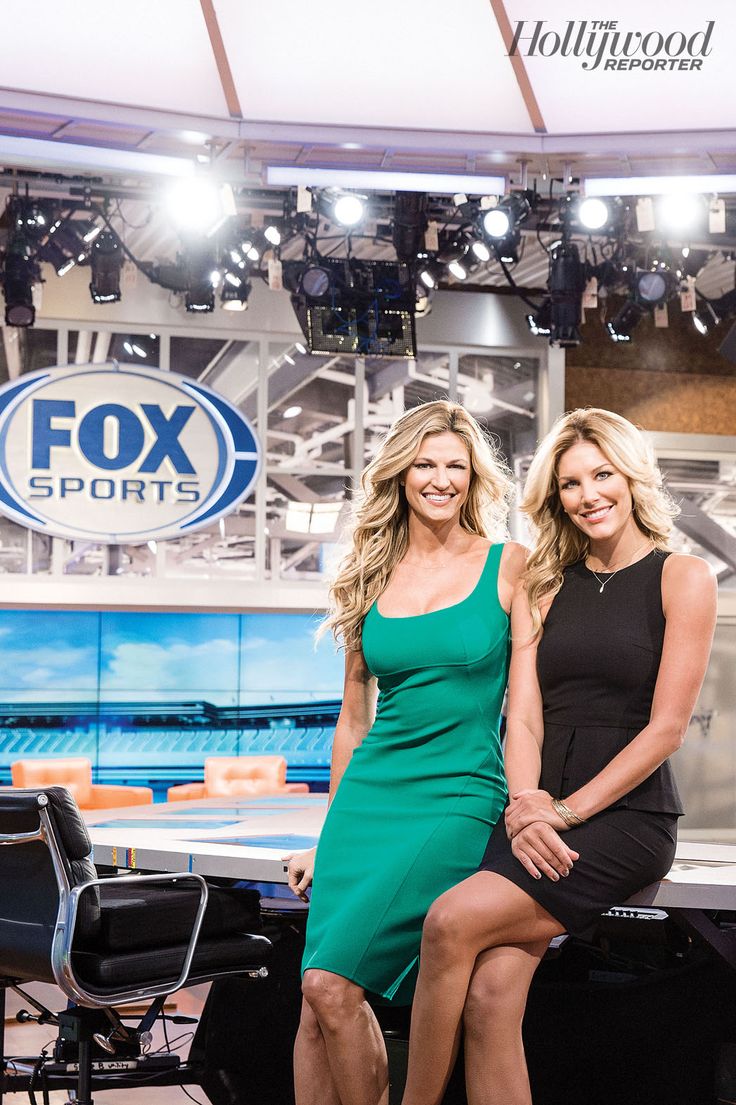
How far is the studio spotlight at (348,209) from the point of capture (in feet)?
24.4

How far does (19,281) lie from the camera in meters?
8.13

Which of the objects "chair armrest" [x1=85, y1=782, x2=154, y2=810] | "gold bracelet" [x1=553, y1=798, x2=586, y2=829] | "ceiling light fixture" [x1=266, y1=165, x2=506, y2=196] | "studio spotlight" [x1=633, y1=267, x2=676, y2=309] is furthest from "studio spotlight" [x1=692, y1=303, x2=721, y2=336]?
"gold bracelet" [x1=553, y1=798, x2=586, y2=829]

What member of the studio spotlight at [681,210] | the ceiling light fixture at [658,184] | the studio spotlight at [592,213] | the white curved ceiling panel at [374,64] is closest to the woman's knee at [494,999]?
the white curved ceiling panel at [374,64]

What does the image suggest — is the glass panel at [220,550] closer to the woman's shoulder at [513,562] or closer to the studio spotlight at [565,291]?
the studio spotlight at [565,291]

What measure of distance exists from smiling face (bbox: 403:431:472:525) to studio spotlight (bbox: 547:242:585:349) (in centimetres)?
570

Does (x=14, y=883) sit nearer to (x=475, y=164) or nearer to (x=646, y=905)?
(x=646, y=905)

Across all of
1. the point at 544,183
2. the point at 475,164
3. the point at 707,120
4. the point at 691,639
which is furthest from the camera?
the point at 544,183

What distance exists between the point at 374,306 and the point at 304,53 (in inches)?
131

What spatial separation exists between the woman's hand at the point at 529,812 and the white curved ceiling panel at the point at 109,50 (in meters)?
3.71

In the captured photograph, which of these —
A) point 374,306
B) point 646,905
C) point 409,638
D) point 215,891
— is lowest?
point 215,891

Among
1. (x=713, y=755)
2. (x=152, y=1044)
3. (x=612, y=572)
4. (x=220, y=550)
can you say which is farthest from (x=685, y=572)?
(x=713, y=755)

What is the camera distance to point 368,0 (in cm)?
468

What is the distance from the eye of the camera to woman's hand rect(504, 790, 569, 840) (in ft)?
7.36

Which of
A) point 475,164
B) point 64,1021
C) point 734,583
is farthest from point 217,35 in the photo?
point 734,583
